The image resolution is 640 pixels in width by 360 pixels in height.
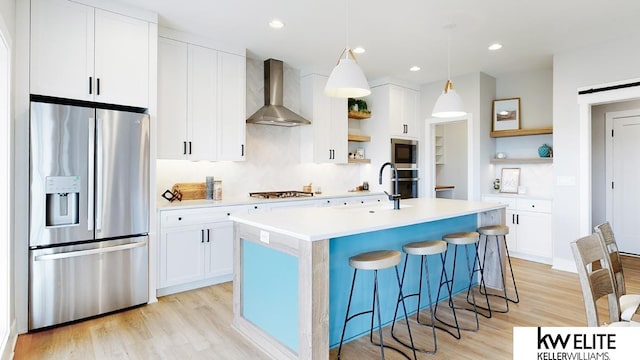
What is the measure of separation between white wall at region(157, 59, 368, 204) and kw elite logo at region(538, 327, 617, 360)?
12.5ft

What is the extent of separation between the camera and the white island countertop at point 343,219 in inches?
85.7

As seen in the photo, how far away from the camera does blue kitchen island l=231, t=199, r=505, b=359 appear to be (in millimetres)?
2141

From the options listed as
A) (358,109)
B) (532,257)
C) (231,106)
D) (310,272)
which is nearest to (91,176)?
(231,106)

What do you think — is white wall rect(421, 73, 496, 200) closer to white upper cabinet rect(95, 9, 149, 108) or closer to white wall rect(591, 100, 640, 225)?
white wall rect(591, 100, 640, 225)

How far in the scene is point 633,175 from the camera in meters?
5.09

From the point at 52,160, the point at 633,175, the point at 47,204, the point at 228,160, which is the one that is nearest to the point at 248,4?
the point at 228,160

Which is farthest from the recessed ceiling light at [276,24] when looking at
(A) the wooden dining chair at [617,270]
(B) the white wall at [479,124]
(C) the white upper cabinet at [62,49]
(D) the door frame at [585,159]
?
(D) the door frame at [585,159]

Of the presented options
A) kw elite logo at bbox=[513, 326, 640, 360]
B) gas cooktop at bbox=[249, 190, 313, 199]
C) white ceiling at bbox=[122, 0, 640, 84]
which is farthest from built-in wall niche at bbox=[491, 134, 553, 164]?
kw elite logo at bbox=[513, 326, 640, 360]

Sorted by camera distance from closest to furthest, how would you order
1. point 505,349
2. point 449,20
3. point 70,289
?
point 505,349 < point 70,289 < point 449,20

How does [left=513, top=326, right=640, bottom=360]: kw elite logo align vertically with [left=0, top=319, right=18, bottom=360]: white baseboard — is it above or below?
above

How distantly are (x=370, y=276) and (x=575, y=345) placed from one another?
145 cm

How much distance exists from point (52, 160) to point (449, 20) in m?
3.77

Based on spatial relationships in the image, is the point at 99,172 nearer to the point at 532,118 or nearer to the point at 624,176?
the point at 532,118

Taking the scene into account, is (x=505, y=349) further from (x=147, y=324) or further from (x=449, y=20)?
(x=449, y=20)
